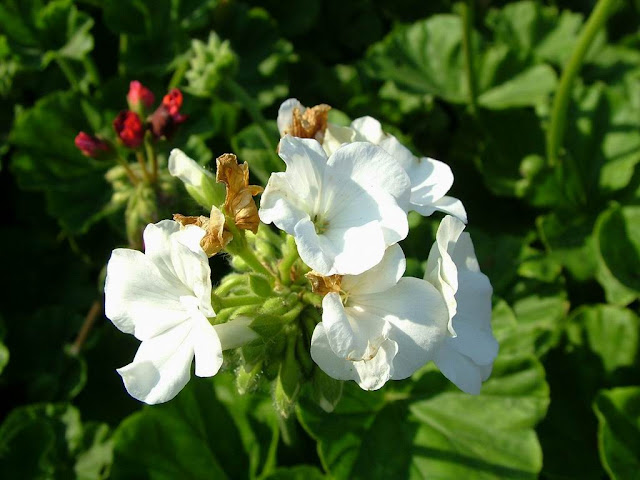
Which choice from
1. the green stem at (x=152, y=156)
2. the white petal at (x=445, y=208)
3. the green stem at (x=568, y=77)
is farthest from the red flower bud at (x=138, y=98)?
the green stem at (x=568, y=77)

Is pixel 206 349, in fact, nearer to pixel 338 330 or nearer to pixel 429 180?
pixel 338 330

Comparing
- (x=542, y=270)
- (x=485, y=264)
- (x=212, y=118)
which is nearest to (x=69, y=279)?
(x=212, y=118)

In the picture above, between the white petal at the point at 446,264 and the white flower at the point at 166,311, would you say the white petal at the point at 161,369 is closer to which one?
the white flower at the point at 166,311

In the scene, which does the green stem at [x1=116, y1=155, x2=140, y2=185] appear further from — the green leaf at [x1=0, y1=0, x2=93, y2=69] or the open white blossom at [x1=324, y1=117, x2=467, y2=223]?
the open white blossom at [x1=324, y1=117, x2=467, y2=223]

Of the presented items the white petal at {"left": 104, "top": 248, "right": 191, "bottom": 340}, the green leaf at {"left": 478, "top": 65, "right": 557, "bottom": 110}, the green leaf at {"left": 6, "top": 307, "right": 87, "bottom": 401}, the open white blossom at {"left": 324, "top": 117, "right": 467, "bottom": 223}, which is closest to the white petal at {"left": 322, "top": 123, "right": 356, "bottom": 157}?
the open white blossom at {"left": 324, "top": 117, "right": 467, "bottom": 223}

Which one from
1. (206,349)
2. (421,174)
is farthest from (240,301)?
(421,174)
